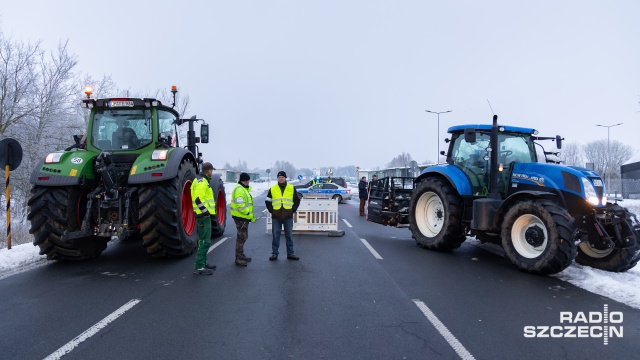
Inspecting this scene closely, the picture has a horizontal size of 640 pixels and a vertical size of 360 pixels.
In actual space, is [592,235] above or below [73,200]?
below

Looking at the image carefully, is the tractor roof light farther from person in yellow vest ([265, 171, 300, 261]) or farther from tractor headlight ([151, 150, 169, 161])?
tractor headlight ([151, 150, 169, 161])

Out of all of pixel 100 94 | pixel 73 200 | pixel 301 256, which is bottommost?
pixel 301 256

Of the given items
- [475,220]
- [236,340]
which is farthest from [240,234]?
[475,220]

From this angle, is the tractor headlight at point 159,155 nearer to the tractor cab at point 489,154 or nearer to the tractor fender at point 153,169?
the tractor fender at point 153,169

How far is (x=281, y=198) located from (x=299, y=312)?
3368 mm

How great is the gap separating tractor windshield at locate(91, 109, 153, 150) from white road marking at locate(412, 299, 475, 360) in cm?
602

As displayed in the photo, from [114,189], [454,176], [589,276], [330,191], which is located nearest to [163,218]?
[114,189]

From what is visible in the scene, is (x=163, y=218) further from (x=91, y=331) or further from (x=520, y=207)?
(x=520, y=207)

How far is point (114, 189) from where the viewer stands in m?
7.08

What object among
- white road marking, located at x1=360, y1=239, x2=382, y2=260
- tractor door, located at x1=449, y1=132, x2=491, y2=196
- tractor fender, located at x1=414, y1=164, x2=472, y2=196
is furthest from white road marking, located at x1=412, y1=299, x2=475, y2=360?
tractor door, located at x1=449, y1=132, x2=491, y2=196

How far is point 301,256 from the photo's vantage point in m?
8.30

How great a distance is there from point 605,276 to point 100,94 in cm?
2705

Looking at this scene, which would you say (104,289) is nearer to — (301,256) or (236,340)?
(236,340)

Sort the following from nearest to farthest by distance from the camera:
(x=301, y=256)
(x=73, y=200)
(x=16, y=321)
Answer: (x=16, y=321) → (x=73, y=200) → (x=301, y=256)
